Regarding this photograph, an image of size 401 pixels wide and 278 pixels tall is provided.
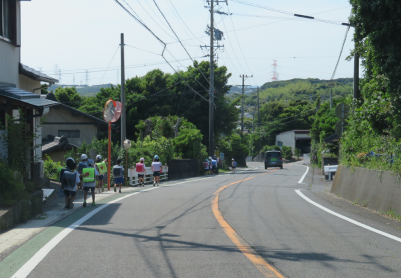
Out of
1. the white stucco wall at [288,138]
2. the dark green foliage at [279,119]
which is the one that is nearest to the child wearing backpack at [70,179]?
the white stucco wall at [288,138]

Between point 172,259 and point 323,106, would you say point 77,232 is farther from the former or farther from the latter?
point 323,106

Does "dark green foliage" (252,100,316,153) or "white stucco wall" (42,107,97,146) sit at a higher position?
"dark green foliage" (252,100,316,153)

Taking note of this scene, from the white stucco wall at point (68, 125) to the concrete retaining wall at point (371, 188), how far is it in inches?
951

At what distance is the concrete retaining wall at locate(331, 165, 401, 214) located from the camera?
9.66 m

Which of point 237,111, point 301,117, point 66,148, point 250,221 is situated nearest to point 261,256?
point 250,221

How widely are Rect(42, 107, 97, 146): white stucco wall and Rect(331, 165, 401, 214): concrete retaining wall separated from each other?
24159mm

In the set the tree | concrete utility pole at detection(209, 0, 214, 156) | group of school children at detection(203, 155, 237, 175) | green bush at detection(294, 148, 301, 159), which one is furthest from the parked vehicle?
green bush at detection(294, 148, 301, 159)

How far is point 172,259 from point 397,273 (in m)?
2.96

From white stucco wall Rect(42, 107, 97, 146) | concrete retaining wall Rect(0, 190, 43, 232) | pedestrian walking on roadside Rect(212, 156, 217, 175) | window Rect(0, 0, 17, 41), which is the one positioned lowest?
pedestrian walking on roadside Rect(212, 156, 217, 175)

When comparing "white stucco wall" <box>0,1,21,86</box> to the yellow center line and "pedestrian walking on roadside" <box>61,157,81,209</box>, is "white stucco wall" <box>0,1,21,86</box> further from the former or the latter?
the yellow center line

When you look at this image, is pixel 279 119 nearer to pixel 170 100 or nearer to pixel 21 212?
pixel 170 100

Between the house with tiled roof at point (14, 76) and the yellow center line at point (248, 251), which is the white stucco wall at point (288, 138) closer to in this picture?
the house with tiled roof at point (14, 76)

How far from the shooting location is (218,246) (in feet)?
21.5

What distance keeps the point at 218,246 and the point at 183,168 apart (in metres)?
27.0
